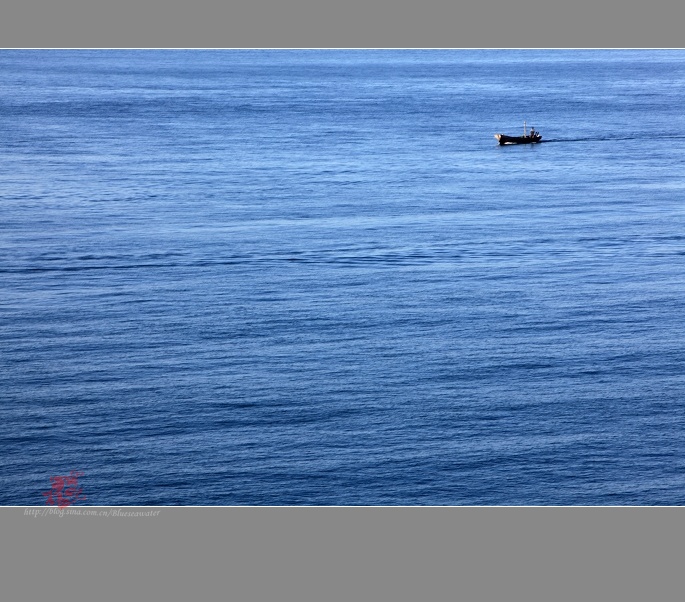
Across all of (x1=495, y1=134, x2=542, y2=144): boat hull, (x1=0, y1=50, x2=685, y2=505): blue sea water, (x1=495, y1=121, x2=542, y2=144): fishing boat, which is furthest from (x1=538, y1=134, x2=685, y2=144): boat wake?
(x1=0, y1=50, x2=685, y2=505): blue sea water

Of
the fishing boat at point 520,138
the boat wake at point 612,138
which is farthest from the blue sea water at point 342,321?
the fishing boat at point 520,138

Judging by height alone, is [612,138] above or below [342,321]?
above

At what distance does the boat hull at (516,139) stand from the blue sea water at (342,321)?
3.22 metres

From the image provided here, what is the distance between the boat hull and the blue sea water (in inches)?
127

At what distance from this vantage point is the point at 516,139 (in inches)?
4569

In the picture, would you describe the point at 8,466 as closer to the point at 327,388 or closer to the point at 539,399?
the point at 327,388

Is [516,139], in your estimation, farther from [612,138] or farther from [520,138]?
[612,138]

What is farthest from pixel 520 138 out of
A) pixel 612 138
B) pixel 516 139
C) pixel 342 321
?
pixel 342 321

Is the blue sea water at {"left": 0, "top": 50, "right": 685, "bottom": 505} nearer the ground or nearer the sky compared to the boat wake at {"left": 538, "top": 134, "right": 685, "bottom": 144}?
nearer the ground

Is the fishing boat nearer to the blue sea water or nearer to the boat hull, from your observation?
the boat hull

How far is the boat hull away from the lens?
4555 inches

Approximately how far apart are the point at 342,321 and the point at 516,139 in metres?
63.6

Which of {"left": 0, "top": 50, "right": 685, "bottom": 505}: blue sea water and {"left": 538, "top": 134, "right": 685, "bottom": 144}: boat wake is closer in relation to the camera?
{"left": 0, "top": 50, "right": 685, "bottom": 505}: blue sea water

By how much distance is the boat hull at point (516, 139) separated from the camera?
116 meters
